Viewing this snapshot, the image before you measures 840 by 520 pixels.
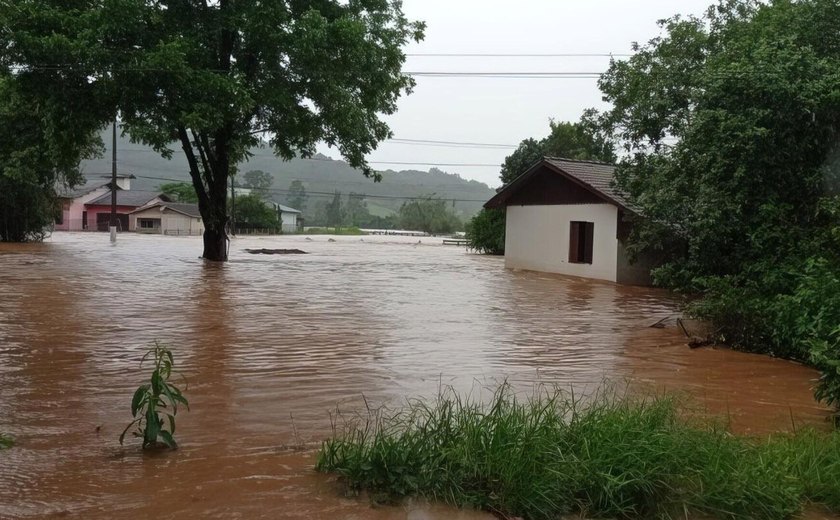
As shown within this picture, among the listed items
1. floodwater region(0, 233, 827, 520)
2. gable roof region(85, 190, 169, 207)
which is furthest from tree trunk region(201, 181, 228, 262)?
gable roof region(85, 190, 169, 207)

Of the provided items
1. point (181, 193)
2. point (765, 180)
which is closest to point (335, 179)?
point (181, 193)

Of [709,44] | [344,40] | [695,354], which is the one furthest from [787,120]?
[344,40]

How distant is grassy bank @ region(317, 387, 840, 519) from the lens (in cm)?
422

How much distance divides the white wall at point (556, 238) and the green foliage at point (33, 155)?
16261 mm

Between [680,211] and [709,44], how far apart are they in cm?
556

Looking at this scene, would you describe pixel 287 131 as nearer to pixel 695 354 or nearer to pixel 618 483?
pixel 695 354

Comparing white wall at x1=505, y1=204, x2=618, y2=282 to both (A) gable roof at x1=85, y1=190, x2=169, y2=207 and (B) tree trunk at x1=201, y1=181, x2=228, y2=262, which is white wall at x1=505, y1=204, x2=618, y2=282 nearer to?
(B) tree trunk at x1=201, y1=181, x2=228, y2=262

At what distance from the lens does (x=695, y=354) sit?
35.4 feet

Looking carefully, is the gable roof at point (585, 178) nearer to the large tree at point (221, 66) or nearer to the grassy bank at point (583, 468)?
the large tree at point (221, 66)

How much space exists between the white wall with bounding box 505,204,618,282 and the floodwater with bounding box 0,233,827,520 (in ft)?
14.6

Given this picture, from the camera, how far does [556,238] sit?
27.4 m

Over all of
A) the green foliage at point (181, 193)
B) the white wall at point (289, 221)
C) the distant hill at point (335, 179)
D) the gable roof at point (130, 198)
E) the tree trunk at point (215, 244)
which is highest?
the distant hill at point (335, 179)

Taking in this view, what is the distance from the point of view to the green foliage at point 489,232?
4441 cm

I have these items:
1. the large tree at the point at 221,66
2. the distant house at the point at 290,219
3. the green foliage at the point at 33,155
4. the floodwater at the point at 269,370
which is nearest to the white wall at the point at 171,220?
the distant house at the point at 290,219
